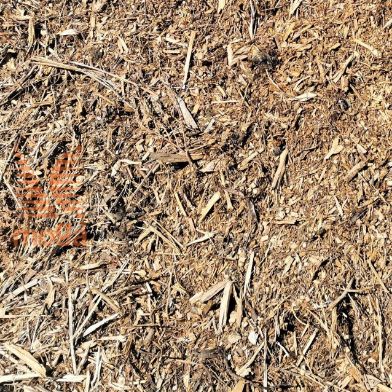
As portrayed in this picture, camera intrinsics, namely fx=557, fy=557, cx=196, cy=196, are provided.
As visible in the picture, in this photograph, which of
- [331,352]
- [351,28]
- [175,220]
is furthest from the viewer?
[351,28]

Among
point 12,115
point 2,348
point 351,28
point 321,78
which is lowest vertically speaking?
point 2,348

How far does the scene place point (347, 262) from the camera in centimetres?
231

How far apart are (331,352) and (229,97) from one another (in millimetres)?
1183

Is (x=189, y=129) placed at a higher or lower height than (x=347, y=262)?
higher

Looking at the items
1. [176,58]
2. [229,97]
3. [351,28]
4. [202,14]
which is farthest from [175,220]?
[351,28]

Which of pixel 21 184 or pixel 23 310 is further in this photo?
pixel 21 184

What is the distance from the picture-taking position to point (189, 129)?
8.15 feet

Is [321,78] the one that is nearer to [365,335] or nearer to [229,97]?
[229,97]

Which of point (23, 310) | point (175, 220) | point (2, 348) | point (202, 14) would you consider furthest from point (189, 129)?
point (2, 348)

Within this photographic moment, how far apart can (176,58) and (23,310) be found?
1.32 m

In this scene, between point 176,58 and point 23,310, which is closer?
point 23,310

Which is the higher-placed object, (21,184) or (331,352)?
(21,184)

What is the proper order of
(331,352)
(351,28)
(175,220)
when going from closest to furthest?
(331,352)
(175,220)
(351,28)

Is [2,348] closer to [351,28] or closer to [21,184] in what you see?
[21,184]
